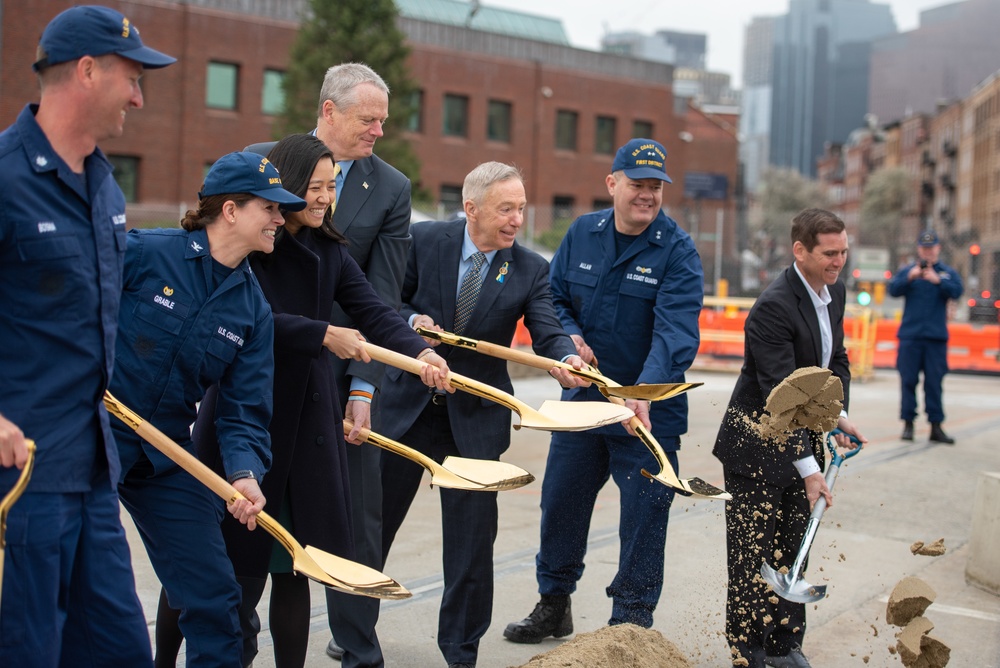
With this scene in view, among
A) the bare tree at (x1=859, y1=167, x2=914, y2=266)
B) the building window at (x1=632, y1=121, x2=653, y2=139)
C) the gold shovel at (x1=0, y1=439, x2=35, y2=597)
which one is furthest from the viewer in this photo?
the bare tree at (x1=859, y1=167, x2=914, y2=266)

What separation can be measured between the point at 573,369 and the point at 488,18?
52275 millimetres

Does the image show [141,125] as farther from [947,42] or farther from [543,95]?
[947,42]

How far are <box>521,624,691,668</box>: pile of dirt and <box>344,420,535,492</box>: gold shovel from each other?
619 mm

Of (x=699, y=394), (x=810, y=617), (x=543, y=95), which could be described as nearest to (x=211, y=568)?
(x=810, y=617)

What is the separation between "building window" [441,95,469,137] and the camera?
44031 millimetres

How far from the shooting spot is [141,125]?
36.6m

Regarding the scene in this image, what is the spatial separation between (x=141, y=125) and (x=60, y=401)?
3605cm

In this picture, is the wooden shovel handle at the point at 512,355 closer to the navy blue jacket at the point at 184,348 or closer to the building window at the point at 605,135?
the navy blue jacket at the point at 184,348

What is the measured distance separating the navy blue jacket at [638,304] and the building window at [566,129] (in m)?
42.7

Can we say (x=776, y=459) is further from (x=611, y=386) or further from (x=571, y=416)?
(x=571, y=416)

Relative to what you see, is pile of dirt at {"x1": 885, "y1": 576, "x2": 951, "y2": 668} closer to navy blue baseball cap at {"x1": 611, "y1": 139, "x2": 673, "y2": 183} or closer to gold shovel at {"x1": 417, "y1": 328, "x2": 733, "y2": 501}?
gold shovel at {"x1": 417, "y1": 328, "x2": 733, "y2": 501}

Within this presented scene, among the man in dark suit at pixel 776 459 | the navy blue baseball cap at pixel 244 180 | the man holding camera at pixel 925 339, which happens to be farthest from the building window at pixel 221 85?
the navy blue baseball cap at pixel 244 180

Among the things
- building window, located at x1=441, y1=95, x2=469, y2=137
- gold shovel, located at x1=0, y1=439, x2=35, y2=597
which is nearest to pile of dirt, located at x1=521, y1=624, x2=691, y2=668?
gold shovel, located at x1=0, y1=439, x2=35, y2=597

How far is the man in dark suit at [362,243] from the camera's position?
4305 millimetres
